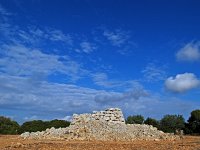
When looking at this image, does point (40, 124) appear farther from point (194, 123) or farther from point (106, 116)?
point (194, 123)

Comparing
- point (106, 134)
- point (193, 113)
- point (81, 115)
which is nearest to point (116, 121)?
point (81, 115)

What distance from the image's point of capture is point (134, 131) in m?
37.5

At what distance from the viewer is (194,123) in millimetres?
53781

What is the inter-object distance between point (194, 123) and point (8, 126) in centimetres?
2614

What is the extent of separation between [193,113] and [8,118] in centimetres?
2672

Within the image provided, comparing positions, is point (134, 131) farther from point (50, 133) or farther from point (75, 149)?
point (75, 149)

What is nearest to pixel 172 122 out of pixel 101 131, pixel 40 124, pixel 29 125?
pixel 40 124

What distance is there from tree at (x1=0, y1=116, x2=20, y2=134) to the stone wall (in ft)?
38.3

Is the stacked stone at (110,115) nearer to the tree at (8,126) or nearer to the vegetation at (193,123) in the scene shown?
the tree at (8,126)

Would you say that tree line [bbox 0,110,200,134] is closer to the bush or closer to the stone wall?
the bush

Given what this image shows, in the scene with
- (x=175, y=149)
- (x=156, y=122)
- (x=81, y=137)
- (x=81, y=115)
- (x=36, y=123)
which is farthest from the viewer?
(x=156, y=122)

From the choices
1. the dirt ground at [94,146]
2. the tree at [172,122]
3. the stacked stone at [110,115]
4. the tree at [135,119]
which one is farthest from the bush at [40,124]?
the dirt ground at [94,146]

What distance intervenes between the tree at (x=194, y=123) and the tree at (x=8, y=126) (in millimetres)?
24030

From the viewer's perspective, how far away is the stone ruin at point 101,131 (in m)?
34.1
